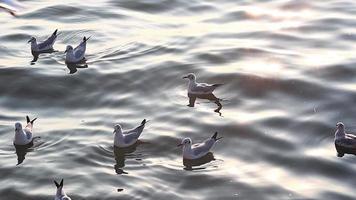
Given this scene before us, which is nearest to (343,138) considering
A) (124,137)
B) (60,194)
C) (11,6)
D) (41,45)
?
(124,137)

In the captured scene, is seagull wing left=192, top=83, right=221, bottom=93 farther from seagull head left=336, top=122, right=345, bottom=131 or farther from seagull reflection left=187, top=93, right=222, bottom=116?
seagull head left=336, top=122, right=345, bottom=131

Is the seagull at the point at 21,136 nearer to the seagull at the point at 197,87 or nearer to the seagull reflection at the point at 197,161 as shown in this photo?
the seagull reflection at the point at 197,161

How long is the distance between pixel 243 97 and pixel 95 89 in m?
5.13

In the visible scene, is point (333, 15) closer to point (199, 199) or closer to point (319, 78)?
point (319, 78)

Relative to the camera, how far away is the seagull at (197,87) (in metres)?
24.0

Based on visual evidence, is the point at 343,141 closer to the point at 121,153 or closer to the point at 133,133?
the point at 133,133

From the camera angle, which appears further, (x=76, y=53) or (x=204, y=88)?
(x=76, y=53)

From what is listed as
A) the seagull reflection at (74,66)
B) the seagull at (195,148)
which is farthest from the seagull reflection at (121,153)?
the seagull reflection at (74,66)

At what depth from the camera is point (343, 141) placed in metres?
20.1

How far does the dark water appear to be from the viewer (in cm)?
1881

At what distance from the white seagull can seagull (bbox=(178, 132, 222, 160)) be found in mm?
3515

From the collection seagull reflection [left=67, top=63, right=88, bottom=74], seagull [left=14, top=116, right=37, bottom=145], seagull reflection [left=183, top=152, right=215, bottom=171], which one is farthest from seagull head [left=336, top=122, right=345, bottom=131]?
seagull reflection [left=67, top=63, right=88, bottom=74]

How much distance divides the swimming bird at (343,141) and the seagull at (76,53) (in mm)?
10736

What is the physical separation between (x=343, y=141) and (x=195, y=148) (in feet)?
13.6
